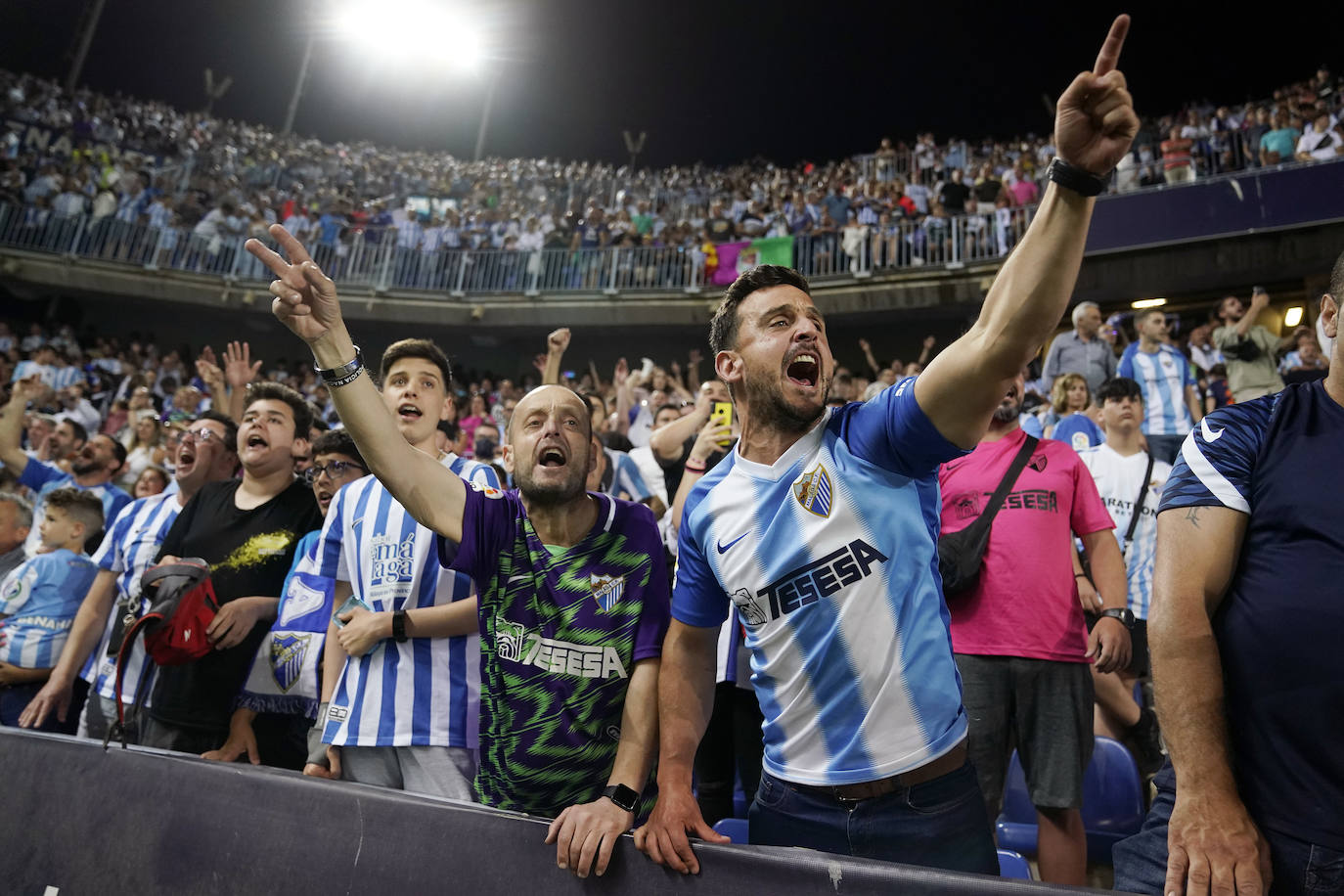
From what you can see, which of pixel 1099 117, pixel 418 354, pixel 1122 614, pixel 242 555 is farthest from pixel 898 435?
pixel 242 555

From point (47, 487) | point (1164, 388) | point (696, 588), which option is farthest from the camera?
point (1164, 388)

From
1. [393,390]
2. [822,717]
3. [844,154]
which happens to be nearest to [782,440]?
[822,717]

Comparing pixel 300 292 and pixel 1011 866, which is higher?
pixel 300 292

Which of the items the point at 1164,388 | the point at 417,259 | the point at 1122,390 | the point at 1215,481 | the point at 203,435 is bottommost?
the point at 1215,481

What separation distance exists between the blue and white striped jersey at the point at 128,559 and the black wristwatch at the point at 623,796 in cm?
264

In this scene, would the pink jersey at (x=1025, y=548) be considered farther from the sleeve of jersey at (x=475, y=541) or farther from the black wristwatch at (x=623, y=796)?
the sleeve of jersey at (x=475, y=541)

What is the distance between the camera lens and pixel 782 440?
6.36ft

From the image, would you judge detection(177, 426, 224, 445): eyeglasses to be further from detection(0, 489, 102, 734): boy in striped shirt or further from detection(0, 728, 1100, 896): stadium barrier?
detection(0, 728, 1100, 896): stadium barrier

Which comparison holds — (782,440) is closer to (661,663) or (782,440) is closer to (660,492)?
(661,663)

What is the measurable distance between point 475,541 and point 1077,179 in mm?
1617

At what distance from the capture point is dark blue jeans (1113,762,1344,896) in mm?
1281

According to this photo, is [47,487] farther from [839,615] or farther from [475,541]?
[839,615]

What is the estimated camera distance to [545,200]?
2062cm

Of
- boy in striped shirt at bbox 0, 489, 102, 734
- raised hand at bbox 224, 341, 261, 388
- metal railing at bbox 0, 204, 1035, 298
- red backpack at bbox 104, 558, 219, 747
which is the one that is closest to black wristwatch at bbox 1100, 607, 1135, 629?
red backpack at bbox 104, 558, 219, 747
